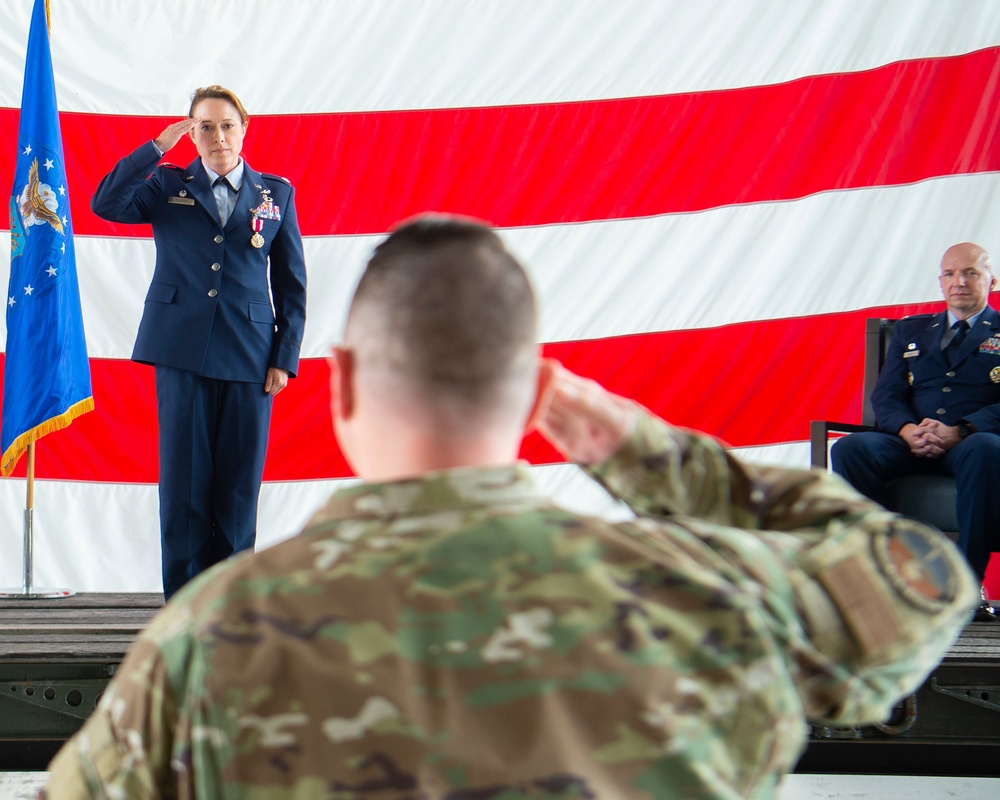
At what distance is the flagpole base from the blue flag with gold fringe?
0.32 metres

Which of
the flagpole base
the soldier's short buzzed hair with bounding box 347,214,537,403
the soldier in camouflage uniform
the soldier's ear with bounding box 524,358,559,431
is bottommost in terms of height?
the flagpole base

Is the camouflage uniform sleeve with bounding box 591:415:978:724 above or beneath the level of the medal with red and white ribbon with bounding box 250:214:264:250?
beneath

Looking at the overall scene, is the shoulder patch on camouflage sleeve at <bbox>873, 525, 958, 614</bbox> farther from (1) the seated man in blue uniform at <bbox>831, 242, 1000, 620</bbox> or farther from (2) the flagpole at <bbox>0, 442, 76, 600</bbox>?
(2) the flagpole at <bbox>0, 442, 76, 600</bbox>

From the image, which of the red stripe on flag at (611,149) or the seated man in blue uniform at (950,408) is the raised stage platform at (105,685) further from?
the red stripe on flag at (611,149)

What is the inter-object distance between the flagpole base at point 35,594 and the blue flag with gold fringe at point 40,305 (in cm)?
32

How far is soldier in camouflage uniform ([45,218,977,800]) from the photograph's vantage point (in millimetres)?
444

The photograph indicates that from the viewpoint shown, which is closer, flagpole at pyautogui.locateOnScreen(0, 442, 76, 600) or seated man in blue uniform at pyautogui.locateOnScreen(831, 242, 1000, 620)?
seated man in blue uniform at pyautogui.locateOnScreen(831, 242, 1000, 620)

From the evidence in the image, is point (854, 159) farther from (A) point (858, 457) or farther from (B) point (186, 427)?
(B) point (186, 427)

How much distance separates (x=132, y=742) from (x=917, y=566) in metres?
0.39

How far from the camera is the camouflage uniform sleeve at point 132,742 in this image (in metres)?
0.45

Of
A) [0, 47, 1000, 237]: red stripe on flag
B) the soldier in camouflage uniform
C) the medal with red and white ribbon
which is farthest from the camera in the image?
[0, 47, 1000, 237]: red stripe on flag

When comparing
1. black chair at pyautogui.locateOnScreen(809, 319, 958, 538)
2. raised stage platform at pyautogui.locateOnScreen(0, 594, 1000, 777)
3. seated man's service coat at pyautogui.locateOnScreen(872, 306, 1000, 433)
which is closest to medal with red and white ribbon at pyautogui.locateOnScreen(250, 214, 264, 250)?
raised stage platform at pyautogui.locateOnScreen(0, 594, 1000, 777)

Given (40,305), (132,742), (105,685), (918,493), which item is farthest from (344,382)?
(40,305)

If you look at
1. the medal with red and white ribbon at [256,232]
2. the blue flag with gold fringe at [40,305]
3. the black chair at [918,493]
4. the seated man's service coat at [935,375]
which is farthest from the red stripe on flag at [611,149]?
the black chair at [918,493]
